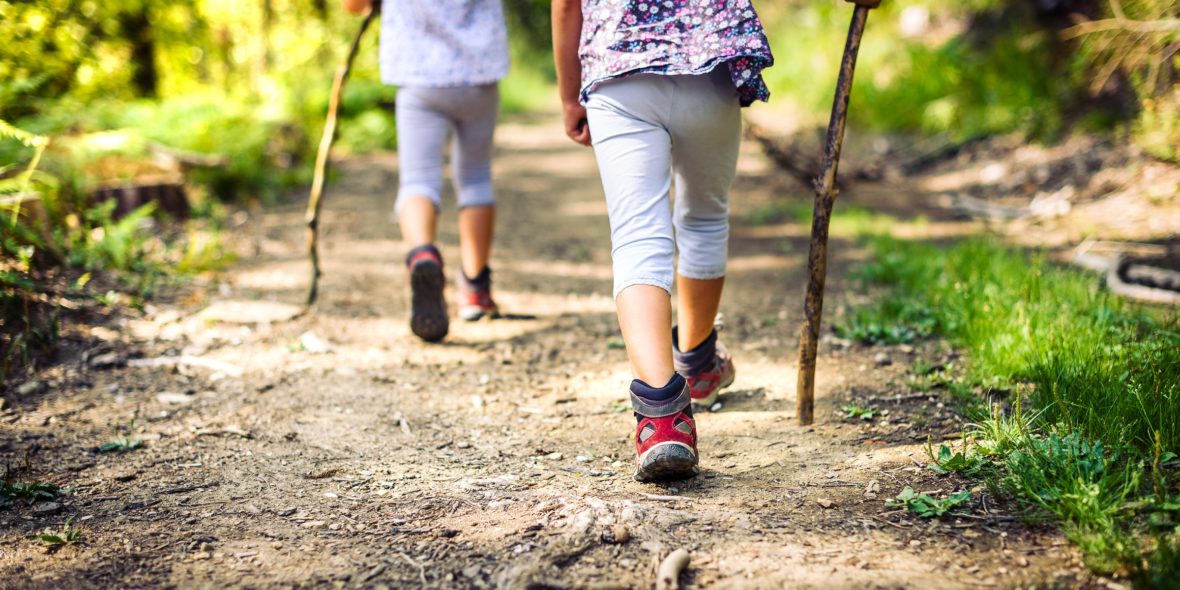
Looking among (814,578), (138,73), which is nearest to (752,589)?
(814,578)

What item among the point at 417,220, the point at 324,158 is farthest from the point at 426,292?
the point at 324,158

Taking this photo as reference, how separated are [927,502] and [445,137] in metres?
2.53

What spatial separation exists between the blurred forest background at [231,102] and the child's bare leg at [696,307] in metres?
2.36

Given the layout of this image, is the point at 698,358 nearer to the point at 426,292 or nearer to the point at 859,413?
the point at 859,413

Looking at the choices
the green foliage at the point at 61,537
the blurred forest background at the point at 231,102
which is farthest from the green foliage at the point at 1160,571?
the blurred forest background at the point at 231,102

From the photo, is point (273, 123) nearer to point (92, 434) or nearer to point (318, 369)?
point (318, 369)

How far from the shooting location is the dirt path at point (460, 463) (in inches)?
73.0

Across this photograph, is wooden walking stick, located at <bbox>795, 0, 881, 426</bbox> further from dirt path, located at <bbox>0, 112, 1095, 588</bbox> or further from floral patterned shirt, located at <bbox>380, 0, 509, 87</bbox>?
floral patterned shirt, located at <bbox>380, 0, 509, 87</bbox>

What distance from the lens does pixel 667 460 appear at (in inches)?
85.5

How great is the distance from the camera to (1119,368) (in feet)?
8.00

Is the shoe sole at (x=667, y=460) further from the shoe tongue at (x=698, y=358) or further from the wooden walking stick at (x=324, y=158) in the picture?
the wooden walking stick at (x=324, y=158)

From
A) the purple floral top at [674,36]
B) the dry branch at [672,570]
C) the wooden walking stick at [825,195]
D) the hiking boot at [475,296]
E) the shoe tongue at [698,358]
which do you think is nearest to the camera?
the dry branch at [672,570]

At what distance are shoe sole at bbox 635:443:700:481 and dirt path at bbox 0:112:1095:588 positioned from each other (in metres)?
0.06

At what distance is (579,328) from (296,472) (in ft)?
5.63
